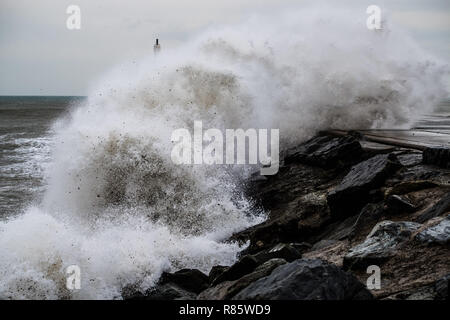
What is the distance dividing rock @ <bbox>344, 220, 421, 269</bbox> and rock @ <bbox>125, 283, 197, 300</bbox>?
5.71 ft

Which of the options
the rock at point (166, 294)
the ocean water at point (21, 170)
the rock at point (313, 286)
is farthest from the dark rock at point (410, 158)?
the ocean water at point (21, 170)

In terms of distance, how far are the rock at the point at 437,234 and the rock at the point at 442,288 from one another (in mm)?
763

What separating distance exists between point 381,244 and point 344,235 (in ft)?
3.94

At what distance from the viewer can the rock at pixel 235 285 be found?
4633 mm

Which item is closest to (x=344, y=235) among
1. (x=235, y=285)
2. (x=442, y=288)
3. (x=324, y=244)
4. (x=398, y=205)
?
(x=324, y=244)

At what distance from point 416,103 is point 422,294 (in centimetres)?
1194

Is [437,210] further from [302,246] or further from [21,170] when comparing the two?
[21,170]

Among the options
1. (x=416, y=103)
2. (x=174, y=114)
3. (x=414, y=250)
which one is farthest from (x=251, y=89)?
(x=414, y=250)

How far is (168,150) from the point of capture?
33.8 ft

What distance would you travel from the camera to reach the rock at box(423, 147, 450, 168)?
7.21m

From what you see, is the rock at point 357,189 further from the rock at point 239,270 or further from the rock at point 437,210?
the rock at point 239,270

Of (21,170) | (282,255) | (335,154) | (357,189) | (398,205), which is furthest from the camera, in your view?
(21,170)
